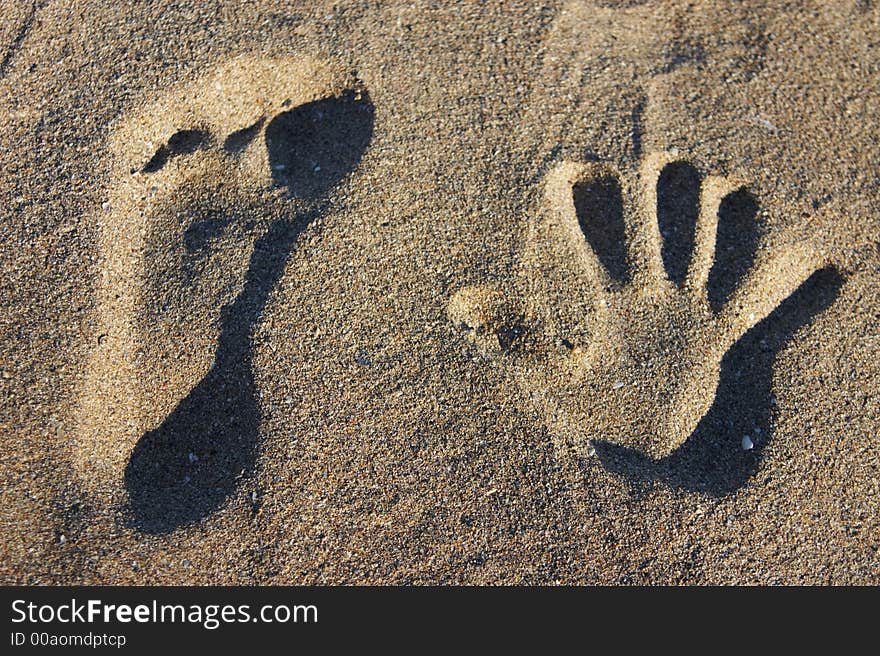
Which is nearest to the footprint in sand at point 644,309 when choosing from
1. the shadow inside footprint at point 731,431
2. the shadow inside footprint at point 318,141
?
the shadow inside footprint at point 731,431

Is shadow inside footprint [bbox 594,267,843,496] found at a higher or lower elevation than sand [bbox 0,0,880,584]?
lower

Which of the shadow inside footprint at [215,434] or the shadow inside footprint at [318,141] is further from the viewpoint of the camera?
the shadow inside footprint at [318,141]

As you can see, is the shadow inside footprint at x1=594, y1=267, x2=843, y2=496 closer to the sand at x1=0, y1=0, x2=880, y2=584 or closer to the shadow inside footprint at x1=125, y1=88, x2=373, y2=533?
the sand at x1=0, y1=0, x2=880, y2=584

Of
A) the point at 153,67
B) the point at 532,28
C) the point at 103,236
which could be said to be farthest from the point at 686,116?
the point at 103,236

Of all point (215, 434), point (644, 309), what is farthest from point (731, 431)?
point (215, 434)

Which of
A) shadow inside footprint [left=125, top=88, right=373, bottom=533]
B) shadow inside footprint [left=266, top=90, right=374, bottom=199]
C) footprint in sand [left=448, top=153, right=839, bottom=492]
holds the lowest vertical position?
footprint in sand [left=448, top=153, right=839, bottom=492]

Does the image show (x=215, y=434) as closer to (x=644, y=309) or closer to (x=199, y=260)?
(x=199, y=260)

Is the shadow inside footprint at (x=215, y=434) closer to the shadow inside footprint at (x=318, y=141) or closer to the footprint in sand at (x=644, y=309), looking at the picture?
the shadow inside footprint at (x=318, y=141)

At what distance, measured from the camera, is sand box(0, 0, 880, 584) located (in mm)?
1644

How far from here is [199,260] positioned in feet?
5.77

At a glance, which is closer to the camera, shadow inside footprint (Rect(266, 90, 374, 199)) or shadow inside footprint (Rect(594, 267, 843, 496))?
shadow inside footprint (Rect(594, 267, 843, 496))

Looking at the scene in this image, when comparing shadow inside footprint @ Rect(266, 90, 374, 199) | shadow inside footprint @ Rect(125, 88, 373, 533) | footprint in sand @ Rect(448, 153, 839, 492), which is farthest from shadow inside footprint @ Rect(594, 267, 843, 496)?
shadow inside footprint @ Rect(266, 90, 374, 199)

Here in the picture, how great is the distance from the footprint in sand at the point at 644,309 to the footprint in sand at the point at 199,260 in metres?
0.52

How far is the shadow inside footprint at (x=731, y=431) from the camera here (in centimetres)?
167
